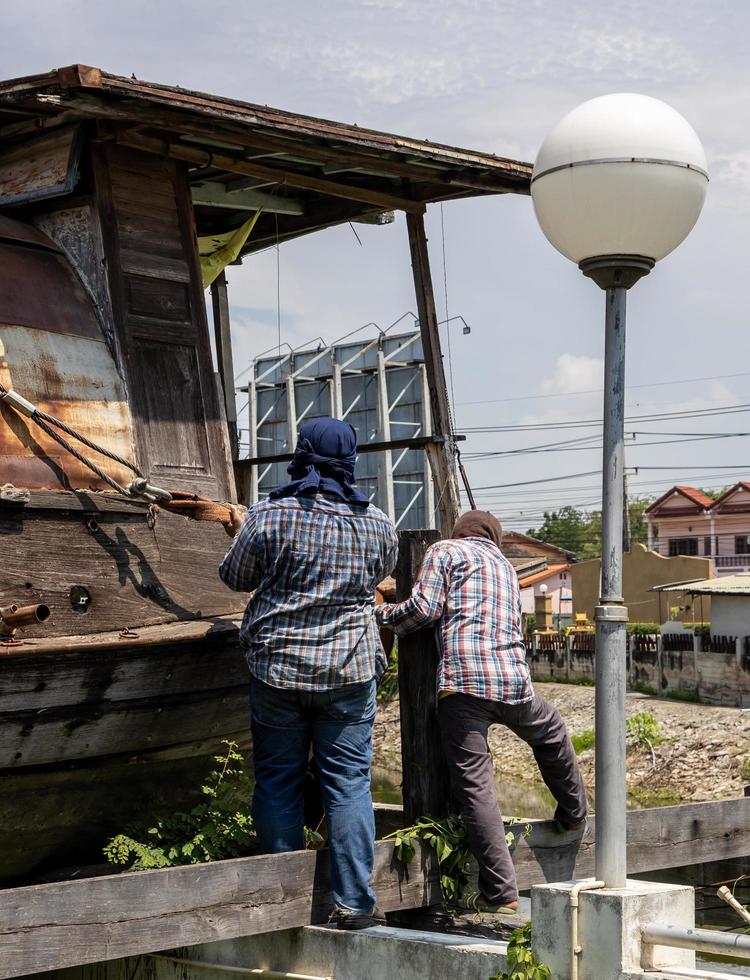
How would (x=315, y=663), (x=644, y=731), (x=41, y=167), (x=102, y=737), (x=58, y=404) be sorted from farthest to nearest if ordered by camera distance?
(x=644, y=731)
(x=41, y=167)
(x=58, y=404)
(x=102, y=737)
(x=315, y=663)

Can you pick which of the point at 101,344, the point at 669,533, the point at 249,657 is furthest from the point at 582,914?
the point at 669,533

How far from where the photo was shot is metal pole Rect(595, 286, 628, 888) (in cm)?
433

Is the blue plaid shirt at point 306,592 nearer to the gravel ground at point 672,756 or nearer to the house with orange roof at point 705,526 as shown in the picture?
the gravel ground at point 672,756

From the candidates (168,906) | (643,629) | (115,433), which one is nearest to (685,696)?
(643,629)

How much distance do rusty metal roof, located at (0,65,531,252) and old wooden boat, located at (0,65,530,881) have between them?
16 mm

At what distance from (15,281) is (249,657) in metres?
3.01

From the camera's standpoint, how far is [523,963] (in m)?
4.45

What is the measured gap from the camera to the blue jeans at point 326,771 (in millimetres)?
4941

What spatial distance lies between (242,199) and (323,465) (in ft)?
14.9

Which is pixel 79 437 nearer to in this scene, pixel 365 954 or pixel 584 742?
pixel 365 954

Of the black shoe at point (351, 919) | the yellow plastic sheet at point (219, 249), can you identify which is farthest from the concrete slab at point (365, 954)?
the yellow plastic sheet at point (219, 249)

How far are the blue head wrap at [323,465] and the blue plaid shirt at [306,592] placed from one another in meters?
0.06

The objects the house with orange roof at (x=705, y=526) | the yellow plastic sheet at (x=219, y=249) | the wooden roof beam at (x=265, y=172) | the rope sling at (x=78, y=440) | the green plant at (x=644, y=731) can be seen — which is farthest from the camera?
the house with orange roof at (x=705, y=526)

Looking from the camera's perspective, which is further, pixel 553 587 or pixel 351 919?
pixel 553 587
